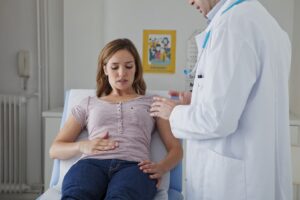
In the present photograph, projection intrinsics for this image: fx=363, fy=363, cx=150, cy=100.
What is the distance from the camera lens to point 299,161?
1.78 meters

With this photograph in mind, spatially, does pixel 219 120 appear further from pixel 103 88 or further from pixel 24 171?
pixel 24 171

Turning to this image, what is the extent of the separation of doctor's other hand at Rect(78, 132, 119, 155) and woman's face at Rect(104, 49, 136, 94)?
0.27 metres

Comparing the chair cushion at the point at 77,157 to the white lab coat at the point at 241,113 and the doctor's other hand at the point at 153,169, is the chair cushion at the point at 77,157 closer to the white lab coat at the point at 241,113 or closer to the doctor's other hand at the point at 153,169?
the doctor's other hand at the point at 153,169

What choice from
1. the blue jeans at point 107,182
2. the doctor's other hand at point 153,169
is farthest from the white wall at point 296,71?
the blue jeans at point 107,182

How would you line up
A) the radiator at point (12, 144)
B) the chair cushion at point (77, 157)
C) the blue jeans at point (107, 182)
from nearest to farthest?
the blue jeans at point (107, 182), the chair cushion at point (77, 157), the radiator at point (12, 144)

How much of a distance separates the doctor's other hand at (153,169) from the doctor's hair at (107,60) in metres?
0.44

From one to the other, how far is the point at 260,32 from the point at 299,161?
3.15ft

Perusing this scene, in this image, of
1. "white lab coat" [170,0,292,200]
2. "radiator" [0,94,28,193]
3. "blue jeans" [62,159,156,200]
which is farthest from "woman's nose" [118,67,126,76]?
"radiator" [0,94,28,193]

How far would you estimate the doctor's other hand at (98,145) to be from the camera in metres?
1.54

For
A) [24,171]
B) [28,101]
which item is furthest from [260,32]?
[24,171]

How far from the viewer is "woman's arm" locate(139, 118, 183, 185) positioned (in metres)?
1.51

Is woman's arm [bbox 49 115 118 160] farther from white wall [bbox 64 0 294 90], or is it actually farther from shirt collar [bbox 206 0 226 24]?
white wall [bbox 64 0 294 90]

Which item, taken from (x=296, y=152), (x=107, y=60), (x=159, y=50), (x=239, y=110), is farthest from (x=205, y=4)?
(x=159, y=50)

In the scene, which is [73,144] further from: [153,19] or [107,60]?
[153,19]
